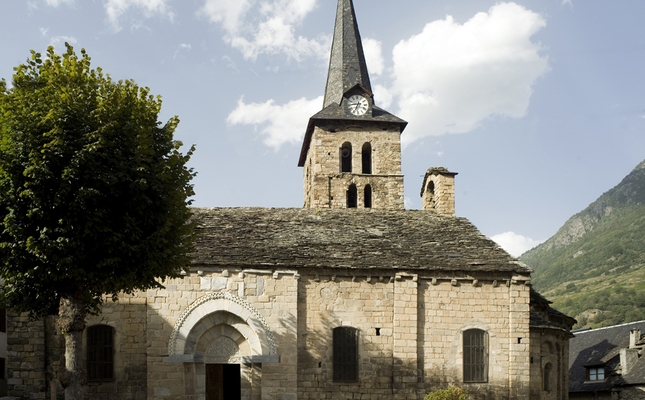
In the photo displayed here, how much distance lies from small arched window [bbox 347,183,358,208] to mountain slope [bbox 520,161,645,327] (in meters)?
36.6

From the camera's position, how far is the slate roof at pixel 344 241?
74.0 feet

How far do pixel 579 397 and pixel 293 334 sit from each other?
24.0 meters

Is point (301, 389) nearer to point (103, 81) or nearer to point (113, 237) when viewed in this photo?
point (113, 237)

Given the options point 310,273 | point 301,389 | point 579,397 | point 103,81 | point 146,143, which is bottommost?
point 579,397

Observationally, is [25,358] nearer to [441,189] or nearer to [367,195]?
[441,189]

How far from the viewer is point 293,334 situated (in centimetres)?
2192

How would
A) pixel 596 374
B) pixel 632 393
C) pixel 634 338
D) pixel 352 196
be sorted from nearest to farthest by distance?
pixel 632 393 → pixel 352 196 → pixel 634 338 → pixel 596 374

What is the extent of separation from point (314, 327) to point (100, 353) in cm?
681

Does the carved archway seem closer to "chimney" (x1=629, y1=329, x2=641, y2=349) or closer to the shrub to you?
the shrub

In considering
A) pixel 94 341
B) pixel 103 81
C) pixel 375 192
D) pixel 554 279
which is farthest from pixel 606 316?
pixel 103 81

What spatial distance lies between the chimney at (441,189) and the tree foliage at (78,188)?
13517 mm

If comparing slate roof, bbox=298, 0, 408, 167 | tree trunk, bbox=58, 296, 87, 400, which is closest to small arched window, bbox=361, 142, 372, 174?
slate roof, bbox=298, 0, 408, 167

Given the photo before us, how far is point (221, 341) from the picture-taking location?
2228 cm

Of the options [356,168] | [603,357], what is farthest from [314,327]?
[603,357]
